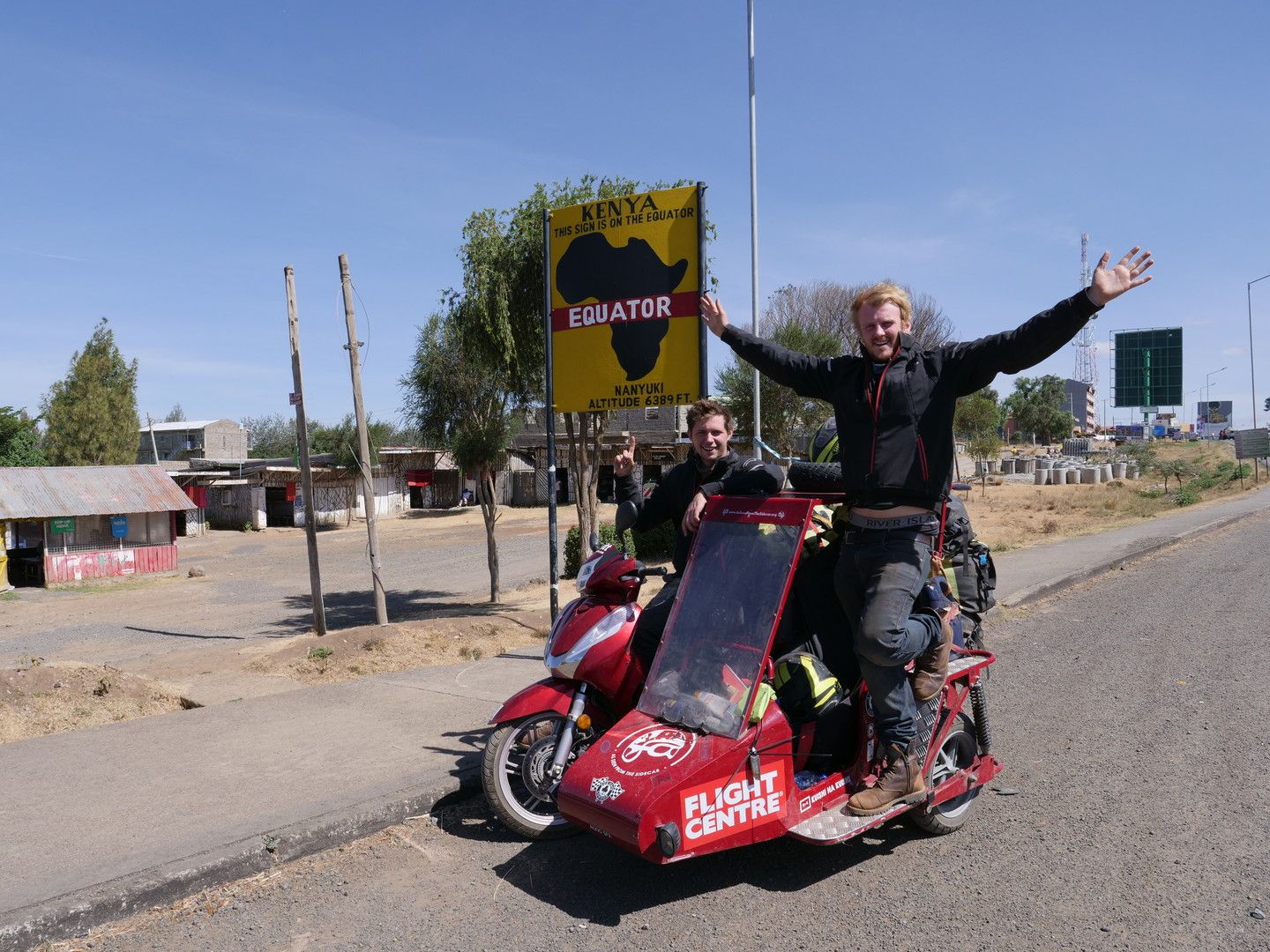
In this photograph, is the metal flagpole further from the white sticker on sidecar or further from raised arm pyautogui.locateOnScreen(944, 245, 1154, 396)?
raised arm pyautogui.locateOnScreen(944, 245, 1154, 396)

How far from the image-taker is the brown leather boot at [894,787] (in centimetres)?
371

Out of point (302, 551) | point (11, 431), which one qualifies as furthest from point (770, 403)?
point (11, 431)

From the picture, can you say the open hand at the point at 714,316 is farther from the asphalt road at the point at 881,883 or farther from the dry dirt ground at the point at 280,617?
the dry dirt ground at the point at 280,617

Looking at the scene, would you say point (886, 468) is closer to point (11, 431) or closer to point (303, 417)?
point (303, 417)

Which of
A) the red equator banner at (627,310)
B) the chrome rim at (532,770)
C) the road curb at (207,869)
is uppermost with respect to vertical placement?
the red equator banner at (627,310)

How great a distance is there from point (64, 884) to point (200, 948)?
686mm

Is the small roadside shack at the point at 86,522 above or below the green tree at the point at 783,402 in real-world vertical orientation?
below

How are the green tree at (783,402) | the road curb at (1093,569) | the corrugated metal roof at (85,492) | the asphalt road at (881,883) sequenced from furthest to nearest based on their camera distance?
the green tree at (783,402) → the corrugated metal roof at (85,492) → the road curb at (1093,569) → the asphalt road at (881,883)

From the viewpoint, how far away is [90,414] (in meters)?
41.3

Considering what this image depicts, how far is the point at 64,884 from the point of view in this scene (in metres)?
3.55

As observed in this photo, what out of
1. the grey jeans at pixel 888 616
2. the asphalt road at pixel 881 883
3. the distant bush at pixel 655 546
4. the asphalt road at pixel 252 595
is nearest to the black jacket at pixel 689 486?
the grey jeans at pixel 888 616

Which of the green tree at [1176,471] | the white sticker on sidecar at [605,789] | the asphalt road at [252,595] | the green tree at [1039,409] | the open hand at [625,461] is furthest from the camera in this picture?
the green tree at [1039,409]

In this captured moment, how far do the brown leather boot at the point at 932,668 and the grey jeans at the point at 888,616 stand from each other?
44 mm

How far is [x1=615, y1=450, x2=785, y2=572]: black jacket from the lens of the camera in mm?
4336
